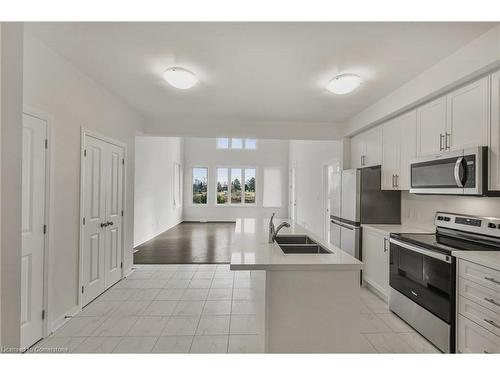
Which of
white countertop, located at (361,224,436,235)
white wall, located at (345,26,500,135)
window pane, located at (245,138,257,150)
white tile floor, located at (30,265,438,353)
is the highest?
window pane, located at (245,138,257,150)

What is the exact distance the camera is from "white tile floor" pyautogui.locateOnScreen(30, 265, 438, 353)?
222 centimetres

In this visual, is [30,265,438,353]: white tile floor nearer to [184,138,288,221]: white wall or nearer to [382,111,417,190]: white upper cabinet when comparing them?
[382,111,417,190]: white upper cabinet

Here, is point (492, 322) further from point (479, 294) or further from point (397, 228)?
point (397, 228)

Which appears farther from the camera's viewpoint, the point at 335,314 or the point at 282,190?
the point at 282,190

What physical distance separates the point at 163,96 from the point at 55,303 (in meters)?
2.60

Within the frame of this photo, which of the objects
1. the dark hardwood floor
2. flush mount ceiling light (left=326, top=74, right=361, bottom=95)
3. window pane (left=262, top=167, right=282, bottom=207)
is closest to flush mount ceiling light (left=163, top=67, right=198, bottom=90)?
flush mount ceiling light (left=326, top=74, right=361, bottom=95)

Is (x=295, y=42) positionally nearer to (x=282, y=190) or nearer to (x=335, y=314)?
(x=335, y=314)

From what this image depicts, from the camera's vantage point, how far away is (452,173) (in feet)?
7.23

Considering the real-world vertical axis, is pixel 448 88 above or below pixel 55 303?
above

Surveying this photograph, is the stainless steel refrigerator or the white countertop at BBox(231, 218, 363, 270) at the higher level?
Answer: the stainless steel refrigerator

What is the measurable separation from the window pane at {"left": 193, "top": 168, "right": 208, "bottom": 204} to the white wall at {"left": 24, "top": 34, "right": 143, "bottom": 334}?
7.22 metres

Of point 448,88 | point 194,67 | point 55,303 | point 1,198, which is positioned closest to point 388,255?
point 448,88

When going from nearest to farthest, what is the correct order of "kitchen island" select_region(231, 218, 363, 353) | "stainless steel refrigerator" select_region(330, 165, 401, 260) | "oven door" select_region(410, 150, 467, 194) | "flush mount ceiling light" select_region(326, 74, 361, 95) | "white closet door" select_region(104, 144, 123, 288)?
"kitchen island" select_region(231, 218, 363, 353)
"oven door" select_region(410, 150, 467, 194)
"flush mount ceiling light" select_region(326, 74, 361, 95)
"white closet door" select_region(104, 144, 123, 288)
"stainless steel refrigerator" select_region(330, 165, 401, 260)
